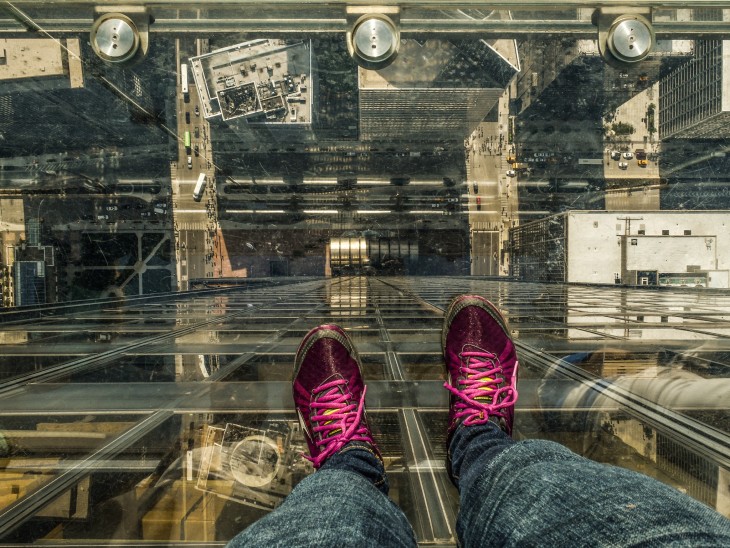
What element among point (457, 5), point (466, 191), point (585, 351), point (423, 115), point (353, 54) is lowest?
point (585, 351)

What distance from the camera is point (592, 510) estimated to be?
0.61 metres

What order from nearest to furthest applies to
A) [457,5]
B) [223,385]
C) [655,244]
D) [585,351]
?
[223,385]
[585,351]
[457,5]
[655,244]

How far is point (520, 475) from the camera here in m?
0.78

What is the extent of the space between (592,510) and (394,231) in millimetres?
44807

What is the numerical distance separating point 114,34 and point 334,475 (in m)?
4.97

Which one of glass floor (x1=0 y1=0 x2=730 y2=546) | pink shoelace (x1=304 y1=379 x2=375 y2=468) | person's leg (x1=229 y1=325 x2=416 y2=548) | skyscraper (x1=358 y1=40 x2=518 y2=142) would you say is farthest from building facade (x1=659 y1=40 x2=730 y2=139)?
pink shoelace (x1=304 y1=379 x2=375 y2=468)

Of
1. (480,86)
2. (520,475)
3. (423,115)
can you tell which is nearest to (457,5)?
(520,475)

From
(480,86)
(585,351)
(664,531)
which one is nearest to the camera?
(664,531)

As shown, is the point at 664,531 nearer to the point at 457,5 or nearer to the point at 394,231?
the point at 457,5

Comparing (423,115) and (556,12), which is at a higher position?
(423,115)

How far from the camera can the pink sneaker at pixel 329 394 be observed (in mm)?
1229

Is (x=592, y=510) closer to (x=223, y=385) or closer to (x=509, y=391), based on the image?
(x=509, y=391)

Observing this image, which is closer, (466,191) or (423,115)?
(423,115)

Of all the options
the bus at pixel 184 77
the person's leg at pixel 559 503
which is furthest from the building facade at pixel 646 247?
the bus at pixel 184 77
